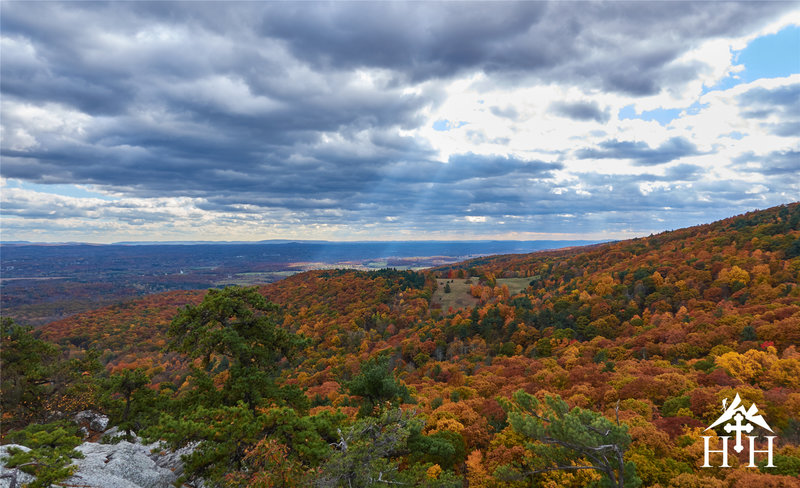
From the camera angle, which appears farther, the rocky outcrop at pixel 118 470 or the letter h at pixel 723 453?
the letter h at pixel 723 453

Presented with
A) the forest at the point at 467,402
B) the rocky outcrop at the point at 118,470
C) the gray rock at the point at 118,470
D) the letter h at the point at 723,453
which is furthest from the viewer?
the letter h at the point at 723,453

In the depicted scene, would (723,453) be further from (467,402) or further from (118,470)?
(118,470)

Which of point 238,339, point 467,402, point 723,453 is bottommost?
point 467,402

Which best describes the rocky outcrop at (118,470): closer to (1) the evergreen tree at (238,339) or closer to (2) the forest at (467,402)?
(2) the forest at (467,402)

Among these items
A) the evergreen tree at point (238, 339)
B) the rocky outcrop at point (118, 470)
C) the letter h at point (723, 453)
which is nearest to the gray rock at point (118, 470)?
the rocky outcrop at point (118, 470)

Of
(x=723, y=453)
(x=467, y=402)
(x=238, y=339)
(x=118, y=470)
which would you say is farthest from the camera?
(x=467, y=402)

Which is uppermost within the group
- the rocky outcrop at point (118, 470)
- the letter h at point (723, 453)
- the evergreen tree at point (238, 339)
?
the evergreen tree at point (238, 339)

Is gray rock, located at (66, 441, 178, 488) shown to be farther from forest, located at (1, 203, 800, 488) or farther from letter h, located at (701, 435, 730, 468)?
letter h, located at (701, 435, 730, 468)

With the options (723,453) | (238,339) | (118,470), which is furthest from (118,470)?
(723,453)

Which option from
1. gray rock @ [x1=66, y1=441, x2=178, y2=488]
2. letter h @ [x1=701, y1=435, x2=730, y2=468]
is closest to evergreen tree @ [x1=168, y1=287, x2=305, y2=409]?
gray rock @ [x1=66, y1=441, x2=178, y2=488]

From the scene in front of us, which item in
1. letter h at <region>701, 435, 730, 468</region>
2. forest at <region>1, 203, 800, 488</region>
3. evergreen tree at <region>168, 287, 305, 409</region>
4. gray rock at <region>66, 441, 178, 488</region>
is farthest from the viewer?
evergreen tree at <region>168, 287, 305, 409</region>

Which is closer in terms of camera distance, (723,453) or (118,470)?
(723,453)

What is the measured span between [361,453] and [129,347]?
137 metres

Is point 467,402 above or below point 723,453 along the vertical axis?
below
